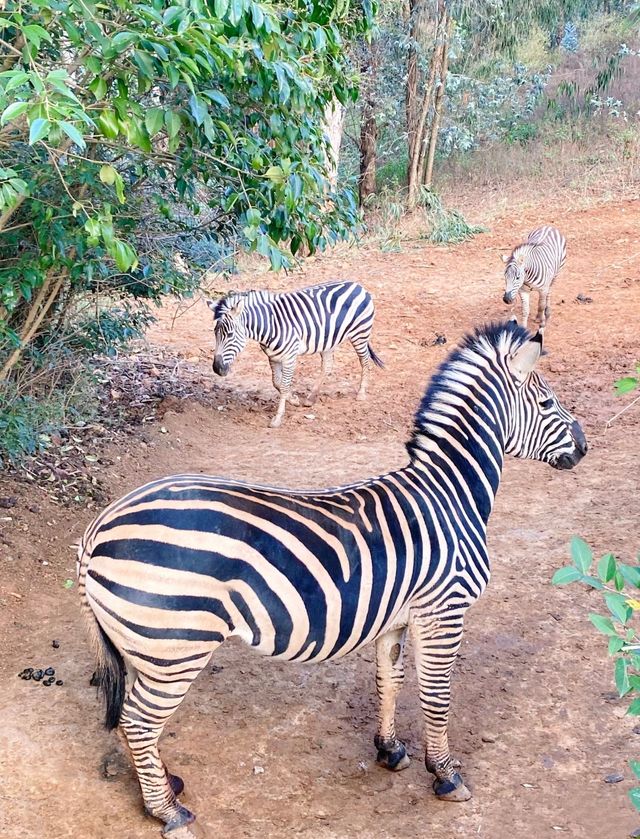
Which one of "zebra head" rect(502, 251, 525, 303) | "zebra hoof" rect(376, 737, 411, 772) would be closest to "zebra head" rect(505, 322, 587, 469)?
"zebra hoof" rect(376, 737, 411, 772)

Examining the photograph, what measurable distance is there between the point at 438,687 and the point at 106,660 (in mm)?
1636

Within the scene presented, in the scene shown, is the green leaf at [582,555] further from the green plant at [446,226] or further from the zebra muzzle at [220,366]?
the green plant at [446,226]

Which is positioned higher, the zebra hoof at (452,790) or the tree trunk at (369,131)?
the tree trunk at (369,131)

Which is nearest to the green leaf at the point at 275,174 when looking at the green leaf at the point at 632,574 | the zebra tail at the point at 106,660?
the zebra tail at the point at 106,660

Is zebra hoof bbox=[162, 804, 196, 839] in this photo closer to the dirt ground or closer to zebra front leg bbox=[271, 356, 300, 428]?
the dirt ground

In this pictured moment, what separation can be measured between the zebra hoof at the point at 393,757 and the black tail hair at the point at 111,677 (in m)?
1.42

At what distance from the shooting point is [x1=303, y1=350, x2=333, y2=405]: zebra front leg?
32.0 feet

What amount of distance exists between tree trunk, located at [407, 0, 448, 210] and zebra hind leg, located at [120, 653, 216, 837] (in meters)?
16.0

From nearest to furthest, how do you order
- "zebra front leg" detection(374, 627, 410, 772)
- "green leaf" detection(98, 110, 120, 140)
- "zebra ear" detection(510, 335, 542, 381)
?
"green leaf" detection(98, 110, 120, 140) < "zebra front leg" detection(374, 627, 410, 772) < "zebra ear" detection(510, 335, 542, 381)

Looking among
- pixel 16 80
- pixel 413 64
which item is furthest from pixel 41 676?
pixel 413 64

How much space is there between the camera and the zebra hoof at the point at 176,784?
12.8 feet

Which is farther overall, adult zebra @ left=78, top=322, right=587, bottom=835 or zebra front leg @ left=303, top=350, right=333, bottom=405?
zebra front leg @ left=303, top=350, right=333, bottom=405

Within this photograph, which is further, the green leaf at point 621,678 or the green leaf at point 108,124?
the green leaf at point 108,124

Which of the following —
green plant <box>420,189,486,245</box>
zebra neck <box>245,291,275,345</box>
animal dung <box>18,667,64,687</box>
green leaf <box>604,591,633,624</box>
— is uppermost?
green leaf <box>604,591,633,624</box>
